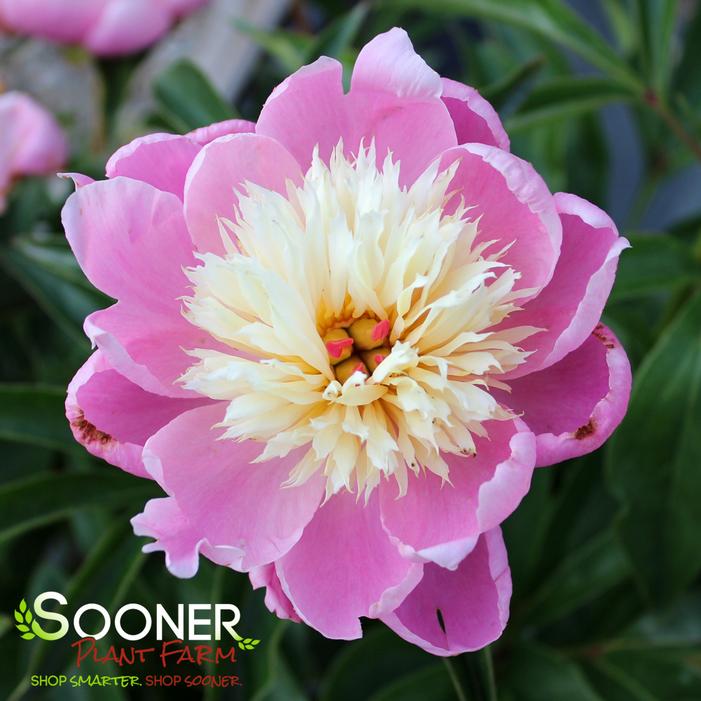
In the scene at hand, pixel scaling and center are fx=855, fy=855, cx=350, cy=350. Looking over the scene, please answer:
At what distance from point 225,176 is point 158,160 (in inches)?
1.3

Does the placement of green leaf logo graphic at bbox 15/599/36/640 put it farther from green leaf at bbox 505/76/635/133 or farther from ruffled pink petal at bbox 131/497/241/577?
green leaf at bbox 505/76/635/133

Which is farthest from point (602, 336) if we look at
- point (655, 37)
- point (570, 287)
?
point (655, 37)

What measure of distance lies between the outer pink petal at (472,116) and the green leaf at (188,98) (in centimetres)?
29

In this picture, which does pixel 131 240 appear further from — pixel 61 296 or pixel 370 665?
pixel 370 665

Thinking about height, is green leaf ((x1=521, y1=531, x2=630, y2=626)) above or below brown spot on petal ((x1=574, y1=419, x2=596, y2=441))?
below

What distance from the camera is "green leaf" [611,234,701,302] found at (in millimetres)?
612

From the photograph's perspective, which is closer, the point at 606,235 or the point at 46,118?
the point at 606,235

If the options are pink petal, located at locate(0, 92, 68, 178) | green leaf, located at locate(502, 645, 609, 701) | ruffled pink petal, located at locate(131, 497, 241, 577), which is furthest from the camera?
pink petal, located at locate(0, 92, 68, 178)

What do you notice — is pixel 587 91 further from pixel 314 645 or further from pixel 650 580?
pixel 314 645

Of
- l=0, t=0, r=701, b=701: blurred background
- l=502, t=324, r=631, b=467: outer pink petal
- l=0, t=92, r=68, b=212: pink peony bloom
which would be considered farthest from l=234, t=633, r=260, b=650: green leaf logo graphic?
l=0, t=92, r=68, b=212: pink peony bloom

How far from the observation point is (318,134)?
0.42 meters

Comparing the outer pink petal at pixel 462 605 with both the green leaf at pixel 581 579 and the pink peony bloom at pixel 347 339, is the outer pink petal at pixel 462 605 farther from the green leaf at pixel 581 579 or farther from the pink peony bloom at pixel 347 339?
the green leaf at pixel 581 579

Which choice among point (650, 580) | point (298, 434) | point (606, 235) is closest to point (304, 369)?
point (298, 434)

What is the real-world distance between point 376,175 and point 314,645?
1.73 ft
